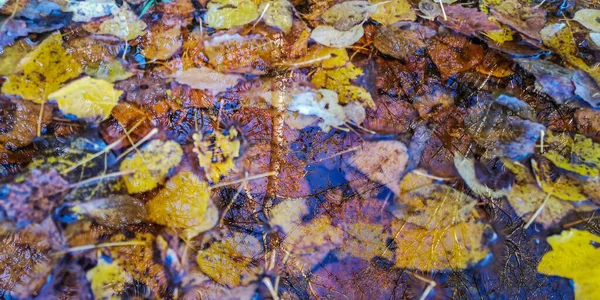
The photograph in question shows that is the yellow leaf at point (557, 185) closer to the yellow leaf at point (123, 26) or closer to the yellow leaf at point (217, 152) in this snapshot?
the yellow leaf at point (217, 152)

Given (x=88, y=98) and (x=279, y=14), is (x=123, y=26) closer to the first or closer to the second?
(x=88, y=98)

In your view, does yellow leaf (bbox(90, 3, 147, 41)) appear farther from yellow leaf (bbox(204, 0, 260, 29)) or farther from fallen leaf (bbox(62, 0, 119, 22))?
yellow leaf (bbox(204, 0, 260, 29))

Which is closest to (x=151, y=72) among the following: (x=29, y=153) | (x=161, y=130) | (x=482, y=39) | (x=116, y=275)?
(x=161, y=130)

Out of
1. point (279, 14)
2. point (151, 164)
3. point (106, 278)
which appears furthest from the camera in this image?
point (279, 14)

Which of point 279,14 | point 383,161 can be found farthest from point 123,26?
point 383,161

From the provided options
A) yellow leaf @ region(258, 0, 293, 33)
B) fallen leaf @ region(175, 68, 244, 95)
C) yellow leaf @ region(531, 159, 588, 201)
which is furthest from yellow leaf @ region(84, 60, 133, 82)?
yellow leaf @ region(531, 159, 588, 201)

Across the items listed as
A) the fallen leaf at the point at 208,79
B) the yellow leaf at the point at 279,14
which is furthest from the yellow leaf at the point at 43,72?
the yellow leaf at the point at 279,14
